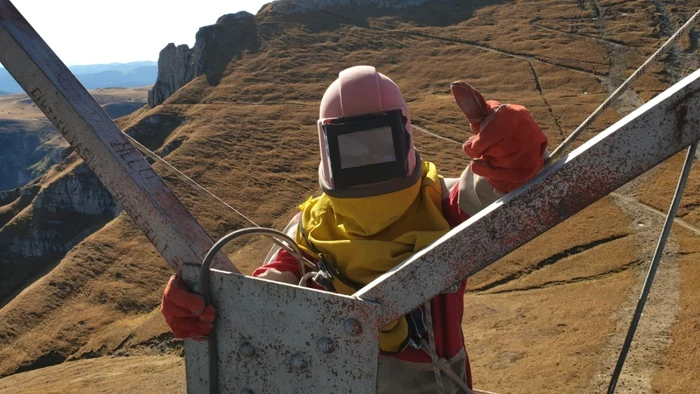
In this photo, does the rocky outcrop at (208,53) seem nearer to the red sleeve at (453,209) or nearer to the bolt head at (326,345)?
the red sleeve at (453,209)

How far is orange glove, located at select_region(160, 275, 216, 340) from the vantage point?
1.94 m

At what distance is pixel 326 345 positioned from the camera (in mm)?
1804

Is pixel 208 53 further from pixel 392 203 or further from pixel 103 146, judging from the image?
pixel 392 203

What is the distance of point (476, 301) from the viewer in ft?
38.1

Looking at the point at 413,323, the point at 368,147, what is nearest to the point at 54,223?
the point at 413,323

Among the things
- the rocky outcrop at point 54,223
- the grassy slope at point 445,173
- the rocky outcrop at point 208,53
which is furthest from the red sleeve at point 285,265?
the rocky outcrop at point 208,53

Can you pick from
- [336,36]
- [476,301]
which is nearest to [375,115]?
[476,301]

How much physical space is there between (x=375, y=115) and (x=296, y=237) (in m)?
0.90

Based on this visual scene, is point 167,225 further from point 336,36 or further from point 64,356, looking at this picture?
point 336,36

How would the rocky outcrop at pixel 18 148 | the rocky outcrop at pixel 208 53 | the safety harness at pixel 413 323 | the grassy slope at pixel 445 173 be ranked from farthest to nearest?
1. the rocky outcrop at pixel 18 148
2. the rocky outcrop at pixel 208 53
3. the grassy slope at pixel 445 173
4. the safety harness at pixel 413 323

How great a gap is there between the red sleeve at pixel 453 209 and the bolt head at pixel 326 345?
0.89 metres

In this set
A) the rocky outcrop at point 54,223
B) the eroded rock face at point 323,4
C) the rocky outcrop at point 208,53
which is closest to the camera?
the rocky outcrop at point 54,223

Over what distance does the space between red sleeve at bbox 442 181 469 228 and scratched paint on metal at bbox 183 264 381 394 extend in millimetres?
845

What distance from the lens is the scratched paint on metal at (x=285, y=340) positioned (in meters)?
1.77
